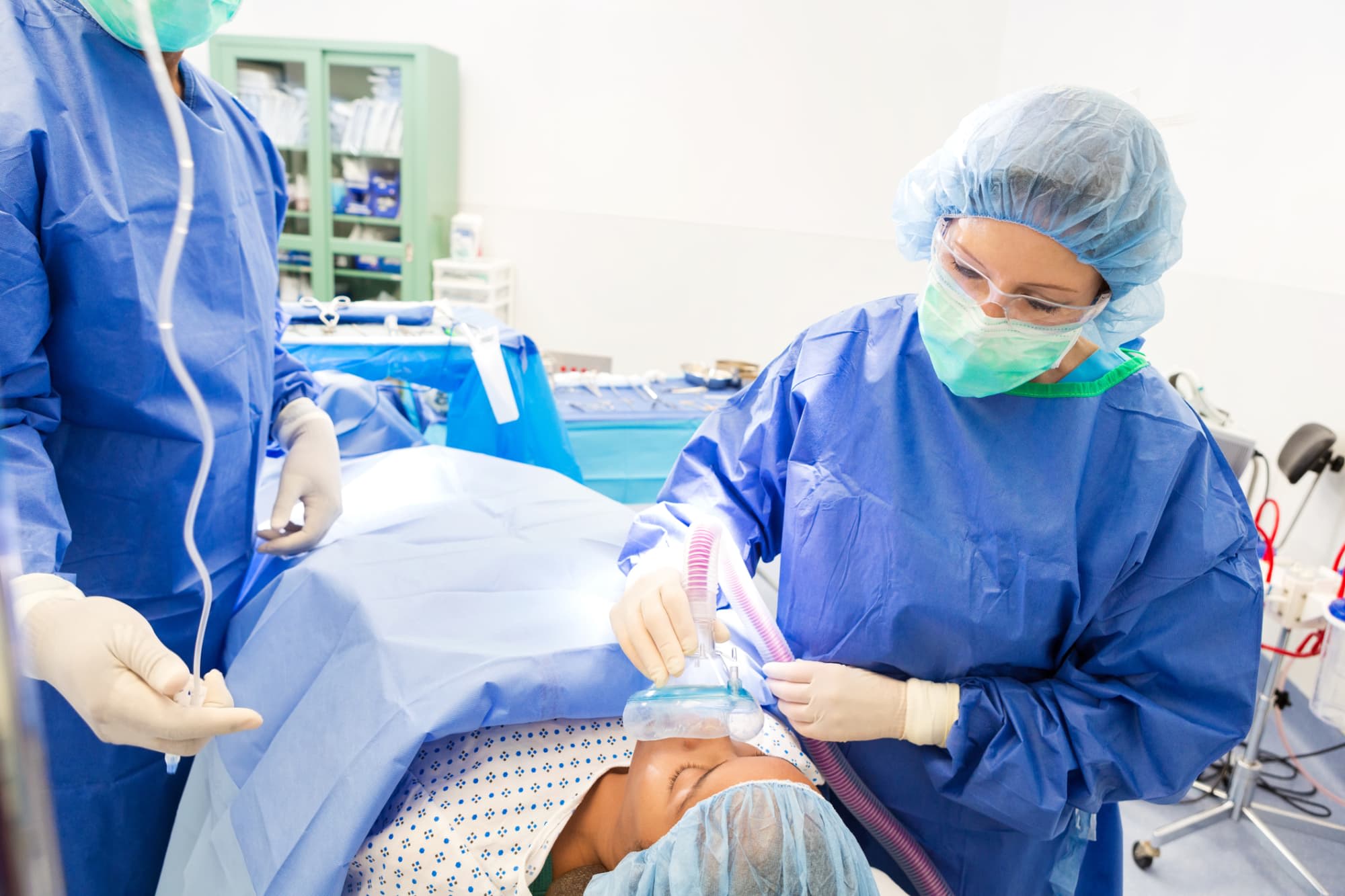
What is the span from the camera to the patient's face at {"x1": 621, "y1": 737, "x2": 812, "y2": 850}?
99 cm

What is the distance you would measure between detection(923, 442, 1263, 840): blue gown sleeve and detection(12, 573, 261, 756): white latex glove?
0.79 m

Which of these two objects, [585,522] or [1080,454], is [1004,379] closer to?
[1080,454]

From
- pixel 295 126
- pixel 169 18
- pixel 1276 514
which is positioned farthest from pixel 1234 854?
pixel 295 126

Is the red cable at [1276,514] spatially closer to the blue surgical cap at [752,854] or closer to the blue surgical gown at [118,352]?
the blue surgical cap at [752,854]

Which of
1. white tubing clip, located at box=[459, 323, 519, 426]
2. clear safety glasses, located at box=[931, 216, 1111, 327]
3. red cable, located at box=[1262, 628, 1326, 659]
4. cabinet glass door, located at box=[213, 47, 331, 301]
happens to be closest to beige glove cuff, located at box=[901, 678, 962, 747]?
clear safety glasses, located at box=[931, 216, 1111, 327]

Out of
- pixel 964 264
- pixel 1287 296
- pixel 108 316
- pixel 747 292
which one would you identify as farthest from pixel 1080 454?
pixel 747 292

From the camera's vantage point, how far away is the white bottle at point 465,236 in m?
4.41

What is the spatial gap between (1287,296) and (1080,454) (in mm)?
2283

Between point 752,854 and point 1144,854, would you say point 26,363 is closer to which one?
point 752,854

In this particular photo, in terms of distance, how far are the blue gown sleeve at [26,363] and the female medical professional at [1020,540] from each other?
0.60 meters

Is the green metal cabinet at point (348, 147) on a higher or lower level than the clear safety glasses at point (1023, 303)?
lower

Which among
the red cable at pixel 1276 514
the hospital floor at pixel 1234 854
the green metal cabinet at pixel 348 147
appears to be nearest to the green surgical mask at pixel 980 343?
the hospital floor at pixel 1234 854

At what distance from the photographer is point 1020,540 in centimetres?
102

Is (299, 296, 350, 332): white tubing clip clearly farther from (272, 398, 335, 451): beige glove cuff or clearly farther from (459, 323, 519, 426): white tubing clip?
(272, 398, 335, 451): beige glove cuff
